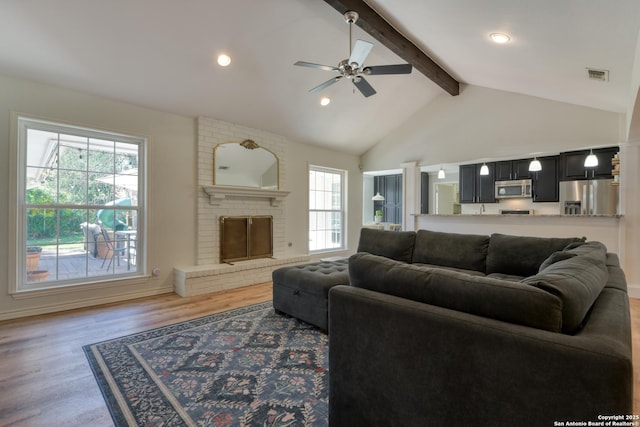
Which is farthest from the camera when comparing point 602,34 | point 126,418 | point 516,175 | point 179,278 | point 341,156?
point 341,156

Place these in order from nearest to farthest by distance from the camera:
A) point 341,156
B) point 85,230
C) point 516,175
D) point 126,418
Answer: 1. point 126,418
2. point 85,230
3. point 516,175
4. point 341,156

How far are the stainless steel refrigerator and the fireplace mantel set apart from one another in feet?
16.1

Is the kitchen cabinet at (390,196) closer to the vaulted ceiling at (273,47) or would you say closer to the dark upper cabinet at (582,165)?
the dark upper cabinet at (582,165)

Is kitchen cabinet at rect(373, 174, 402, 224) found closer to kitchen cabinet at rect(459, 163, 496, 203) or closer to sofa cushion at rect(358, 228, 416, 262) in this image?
kitchen cabinet at rect(459, 163, 496, 203)

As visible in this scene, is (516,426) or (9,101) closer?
(516,426)

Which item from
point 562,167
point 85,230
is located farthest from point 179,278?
point 562,167

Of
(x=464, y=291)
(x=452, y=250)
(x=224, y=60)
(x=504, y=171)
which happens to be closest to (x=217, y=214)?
(x=224, y=60)

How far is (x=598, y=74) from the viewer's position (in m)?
3.25

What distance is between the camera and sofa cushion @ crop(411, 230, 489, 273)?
3518 mm

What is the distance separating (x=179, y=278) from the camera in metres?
4.25

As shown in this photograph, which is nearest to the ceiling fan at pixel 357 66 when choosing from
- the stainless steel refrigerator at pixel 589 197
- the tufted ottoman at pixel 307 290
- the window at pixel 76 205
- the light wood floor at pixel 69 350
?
the tufted ottoman at pixel 307 290

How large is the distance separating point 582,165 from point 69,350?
7.31 meters

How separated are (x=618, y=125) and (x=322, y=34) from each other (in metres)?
4.24

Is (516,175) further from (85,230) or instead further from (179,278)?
(85,230)
